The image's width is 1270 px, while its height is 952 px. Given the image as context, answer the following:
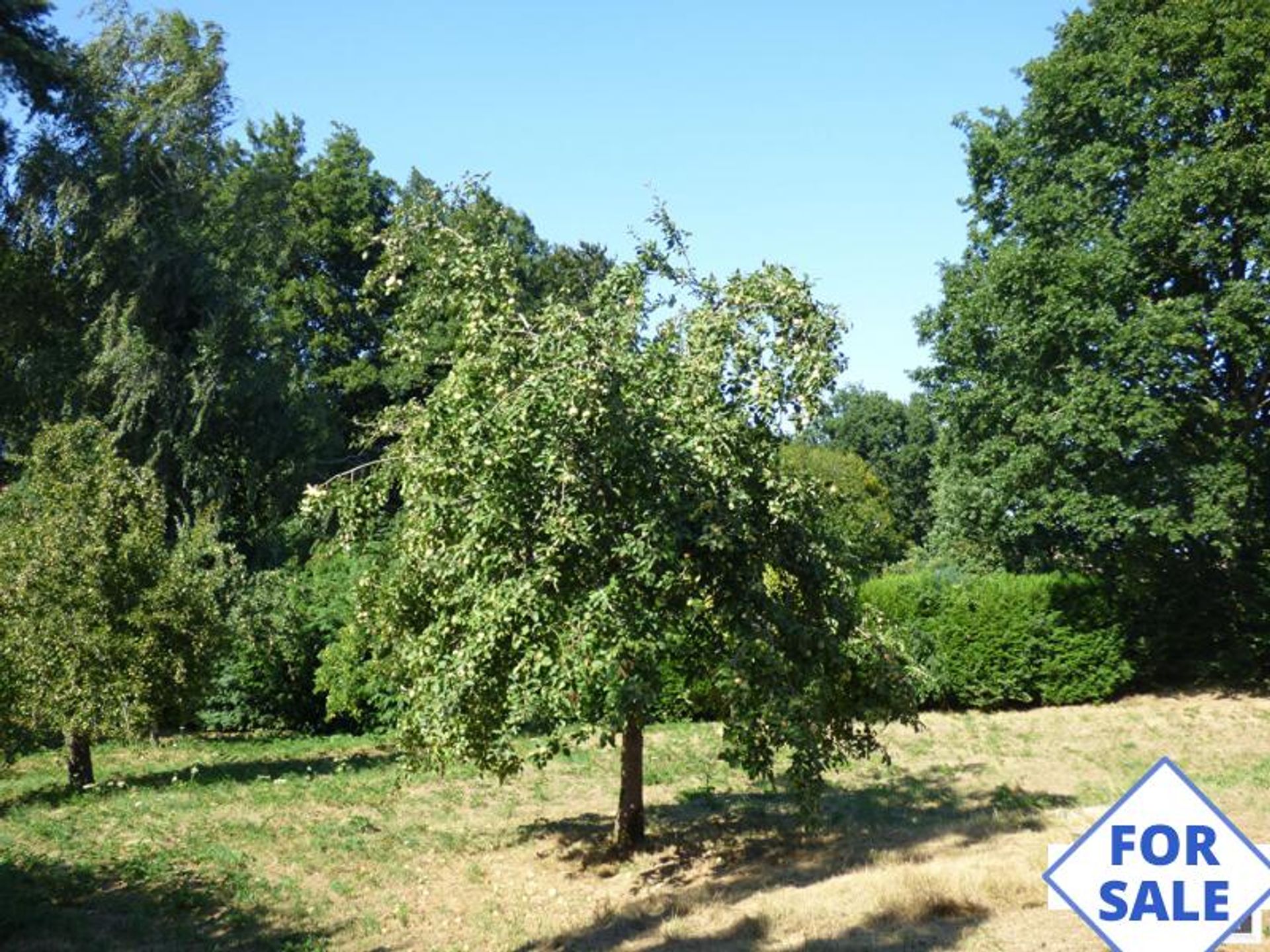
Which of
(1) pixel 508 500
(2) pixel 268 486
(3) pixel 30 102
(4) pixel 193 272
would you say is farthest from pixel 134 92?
(1) pixel 508 500

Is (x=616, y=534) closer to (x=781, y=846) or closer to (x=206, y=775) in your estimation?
(x=781, y=846)

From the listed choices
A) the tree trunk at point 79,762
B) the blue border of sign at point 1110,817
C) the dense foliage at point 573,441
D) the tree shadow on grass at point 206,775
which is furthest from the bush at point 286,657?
the blue border of sign at point 1110,817

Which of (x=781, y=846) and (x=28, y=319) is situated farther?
(x=28, y=319)

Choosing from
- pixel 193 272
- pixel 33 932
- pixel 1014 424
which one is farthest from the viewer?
pixel 193 272

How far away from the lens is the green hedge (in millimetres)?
20578

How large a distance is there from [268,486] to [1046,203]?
1900 cm

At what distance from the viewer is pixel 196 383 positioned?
24219 millimetres

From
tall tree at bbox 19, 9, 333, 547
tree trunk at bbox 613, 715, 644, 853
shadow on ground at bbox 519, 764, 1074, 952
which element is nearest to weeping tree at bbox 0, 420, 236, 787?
shadow on ground at bbox 519, 764, 1074, 952

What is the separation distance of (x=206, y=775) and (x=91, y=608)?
3.17m

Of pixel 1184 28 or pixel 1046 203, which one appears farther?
pixel 1046 203

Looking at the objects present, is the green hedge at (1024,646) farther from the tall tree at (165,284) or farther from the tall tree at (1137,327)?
the tall tree at (165,284)

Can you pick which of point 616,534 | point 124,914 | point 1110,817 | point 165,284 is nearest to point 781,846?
point 616,534

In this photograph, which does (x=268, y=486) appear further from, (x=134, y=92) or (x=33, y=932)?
(x=33, y=932)

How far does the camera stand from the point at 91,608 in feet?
45.2
